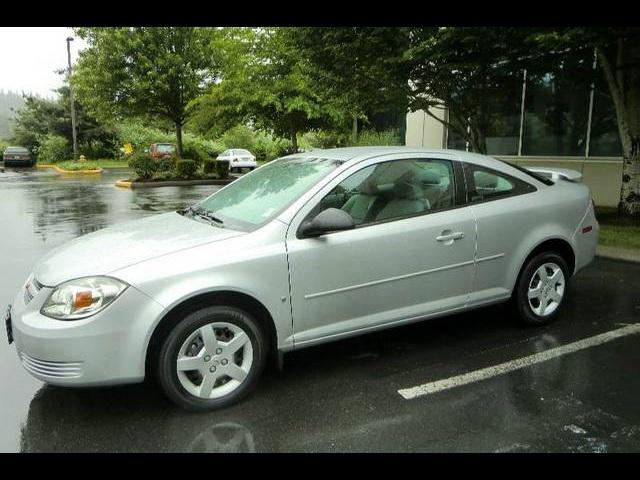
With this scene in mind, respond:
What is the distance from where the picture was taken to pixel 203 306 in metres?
3.22

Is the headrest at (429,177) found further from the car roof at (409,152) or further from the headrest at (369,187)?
the headrest at (369,187)

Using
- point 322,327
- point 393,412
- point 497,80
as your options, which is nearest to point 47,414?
point 322,327

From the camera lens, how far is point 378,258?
373 cm

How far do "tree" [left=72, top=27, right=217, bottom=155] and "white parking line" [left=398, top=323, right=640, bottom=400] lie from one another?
2143 cm

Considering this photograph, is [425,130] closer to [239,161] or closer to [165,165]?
[165,165]

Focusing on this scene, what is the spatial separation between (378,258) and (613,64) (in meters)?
8.58

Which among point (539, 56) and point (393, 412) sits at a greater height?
point (539, 56)

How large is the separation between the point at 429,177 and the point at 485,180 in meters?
0.54

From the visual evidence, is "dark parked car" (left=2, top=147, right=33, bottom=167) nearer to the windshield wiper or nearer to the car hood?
the windshield wiper

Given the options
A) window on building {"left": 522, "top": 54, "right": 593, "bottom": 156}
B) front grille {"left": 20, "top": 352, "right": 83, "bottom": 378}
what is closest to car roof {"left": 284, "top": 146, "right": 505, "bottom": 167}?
front grille {"left": 20, "top": 352, "right": 83, "bottom": 378}

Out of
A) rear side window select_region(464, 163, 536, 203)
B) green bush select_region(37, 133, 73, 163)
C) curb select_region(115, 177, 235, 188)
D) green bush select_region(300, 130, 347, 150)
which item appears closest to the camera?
rear side window select_region(464, 163, 536, 203)

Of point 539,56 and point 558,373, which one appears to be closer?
point 558,373

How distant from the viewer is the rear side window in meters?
4.29
